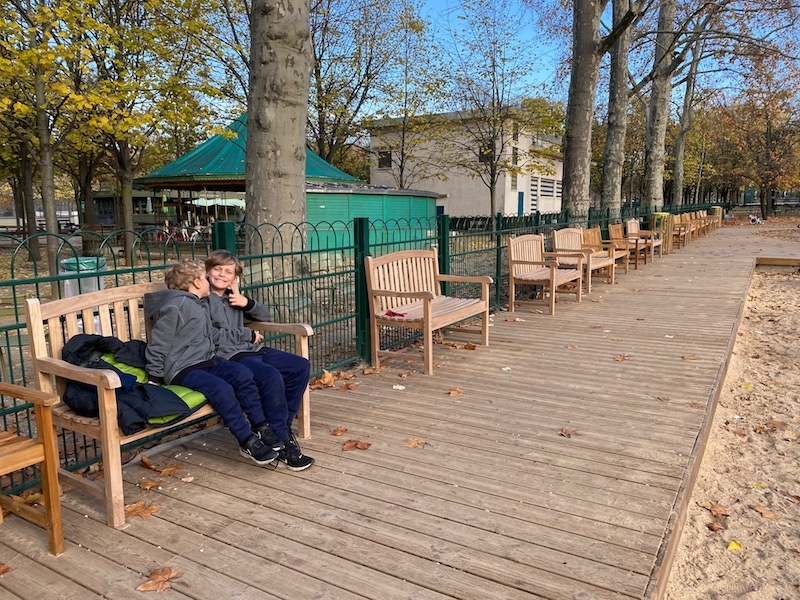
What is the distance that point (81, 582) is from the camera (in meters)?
2.38

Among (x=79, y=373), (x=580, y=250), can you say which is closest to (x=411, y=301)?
(x=79, y=373)

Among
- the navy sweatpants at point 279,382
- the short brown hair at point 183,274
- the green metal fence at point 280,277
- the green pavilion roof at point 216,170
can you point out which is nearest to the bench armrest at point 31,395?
the green metal fence at point 280,277

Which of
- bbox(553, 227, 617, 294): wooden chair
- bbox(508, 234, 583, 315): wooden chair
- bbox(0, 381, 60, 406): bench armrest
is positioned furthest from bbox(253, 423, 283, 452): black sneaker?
bbox(553, 227, 617, 294): wooden chair

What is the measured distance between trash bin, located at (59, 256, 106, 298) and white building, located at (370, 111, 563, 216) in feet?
80.8

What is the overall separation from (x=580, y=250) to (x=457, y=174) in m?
26.2

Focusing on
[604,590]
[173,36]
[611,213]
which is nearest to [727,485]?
[604,590]

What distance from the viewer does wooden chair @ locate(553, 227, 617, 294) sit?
953 cm

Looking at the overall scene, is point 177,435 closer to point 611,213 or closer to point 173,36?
point 611,213

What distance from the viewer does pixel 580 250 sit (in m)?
9.12

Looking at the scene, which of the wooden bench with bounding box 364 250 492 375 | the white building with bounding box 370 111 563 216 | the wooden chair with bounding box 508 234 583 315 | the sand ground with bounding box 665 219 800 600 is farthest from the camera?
the white building with bounding box 370 111 563 216

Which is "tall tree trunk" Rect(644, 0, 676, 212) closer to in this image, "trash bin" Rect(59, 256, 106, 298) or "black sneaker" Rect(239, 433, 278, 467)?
"trash bin" Rect(59, 256, 106, 298)

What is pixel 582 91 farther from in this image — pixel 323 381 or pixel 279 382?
pixel 279 382

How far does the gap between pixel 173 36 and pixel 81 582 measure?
1583 cm

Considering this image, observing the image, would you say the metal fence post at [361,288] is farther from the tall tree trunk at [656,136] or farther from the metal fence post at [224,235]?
the tall tree trunk at [656,136]
